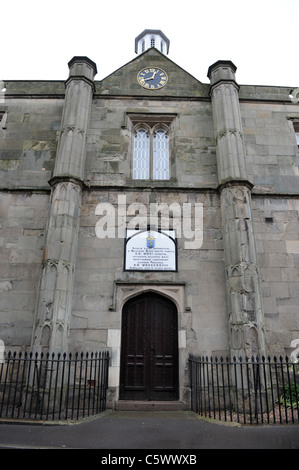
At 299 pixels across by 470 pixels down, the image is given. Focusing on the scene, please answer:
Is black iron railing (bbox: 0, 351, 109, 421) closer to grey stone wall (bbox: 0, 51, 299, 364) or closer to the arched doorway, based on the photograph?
the arched doorway

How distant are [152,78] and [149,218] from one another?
597 centimetres

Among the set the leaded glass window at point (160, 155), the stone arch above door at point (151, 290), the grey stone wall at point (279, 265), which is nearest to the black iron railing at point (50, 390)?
the stone arch above door at point (151, 290)

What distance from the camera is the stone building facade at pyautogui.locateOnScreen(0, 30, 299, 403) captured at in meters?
8.26

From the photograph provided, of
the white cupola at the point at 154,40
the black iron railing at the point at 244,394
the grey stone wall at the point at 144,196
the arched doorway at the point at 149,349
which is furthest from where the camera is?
the white cupola at the point at 154,40

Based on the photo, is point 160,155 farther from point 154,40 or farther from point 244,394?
point 154,40

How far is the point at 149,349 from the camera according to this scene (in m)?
8.37

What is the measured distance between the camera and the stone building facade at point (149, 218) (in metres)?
8.26

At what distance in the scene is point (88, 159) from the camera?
10398 millimetres

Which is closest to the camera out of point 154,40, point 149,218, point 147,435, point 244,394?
point 147,435

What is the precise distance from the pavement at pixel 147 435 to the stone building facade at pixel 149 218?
1729mm

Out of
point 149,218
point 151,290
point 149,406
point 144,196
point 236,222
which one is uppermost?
point 144,196

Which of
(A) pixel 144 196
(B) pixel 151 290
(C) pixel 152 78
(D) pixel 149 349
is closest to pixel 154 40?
(C) pixel 152 78

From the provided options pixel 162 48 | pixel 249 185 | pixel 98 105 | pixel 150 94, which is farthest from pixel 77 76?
pixel 162 48

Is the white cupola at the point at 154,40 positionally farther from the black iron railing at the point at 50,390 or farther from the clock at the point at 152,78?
the black iron railing at the point at 50,390
